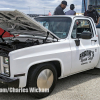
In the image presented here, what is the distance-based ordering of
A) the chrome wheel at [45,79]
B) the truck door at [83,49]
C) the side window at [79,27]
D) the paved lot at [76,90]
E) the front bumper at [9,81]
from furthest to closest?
the side window at [79,27], the truck door at [83,49], the paved lot at [76,90], the chrome wheel at [45,79], the front bumper at [9,81]

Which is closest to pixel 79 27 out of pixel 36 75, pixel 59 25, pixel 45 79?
pixel 59 25

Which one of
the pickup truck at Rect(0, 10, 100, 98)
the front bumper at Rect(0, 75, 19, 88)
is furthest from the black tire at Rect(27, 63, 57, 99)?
the front bumper at Rect(0, 75, 19, 88)

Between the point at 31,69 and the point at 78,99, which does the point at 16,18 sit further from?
the point at 78,99

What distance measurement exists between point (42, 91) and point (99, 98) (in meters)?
1.23

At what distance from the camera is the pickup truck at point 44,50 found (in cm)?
355

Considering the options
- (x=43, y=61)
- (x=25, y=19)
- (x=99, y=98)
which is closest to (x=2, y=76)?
(x=43, y=61)

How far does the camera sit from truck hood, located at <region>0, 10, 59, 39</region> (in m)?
3.77

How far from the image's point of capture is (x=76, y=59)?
4.59 m

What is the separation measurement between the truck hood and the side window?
682 mm

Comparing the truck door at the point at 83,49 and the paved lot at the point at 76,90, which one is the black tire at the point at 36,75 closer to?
the paved lot at the point at 76,90

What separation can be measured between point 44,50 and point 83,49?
1.26m

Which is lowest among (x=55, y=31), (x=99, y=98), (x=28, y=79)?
(x=99, y=98)

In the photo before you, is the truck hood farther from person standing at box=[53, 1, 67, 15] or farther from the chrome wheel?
person standing at box=[53, 1, 67, 15]

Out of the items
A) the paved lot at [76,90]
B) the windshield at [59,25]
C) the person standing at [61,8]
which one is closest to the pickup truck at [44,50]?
the windshield at [59,25]
